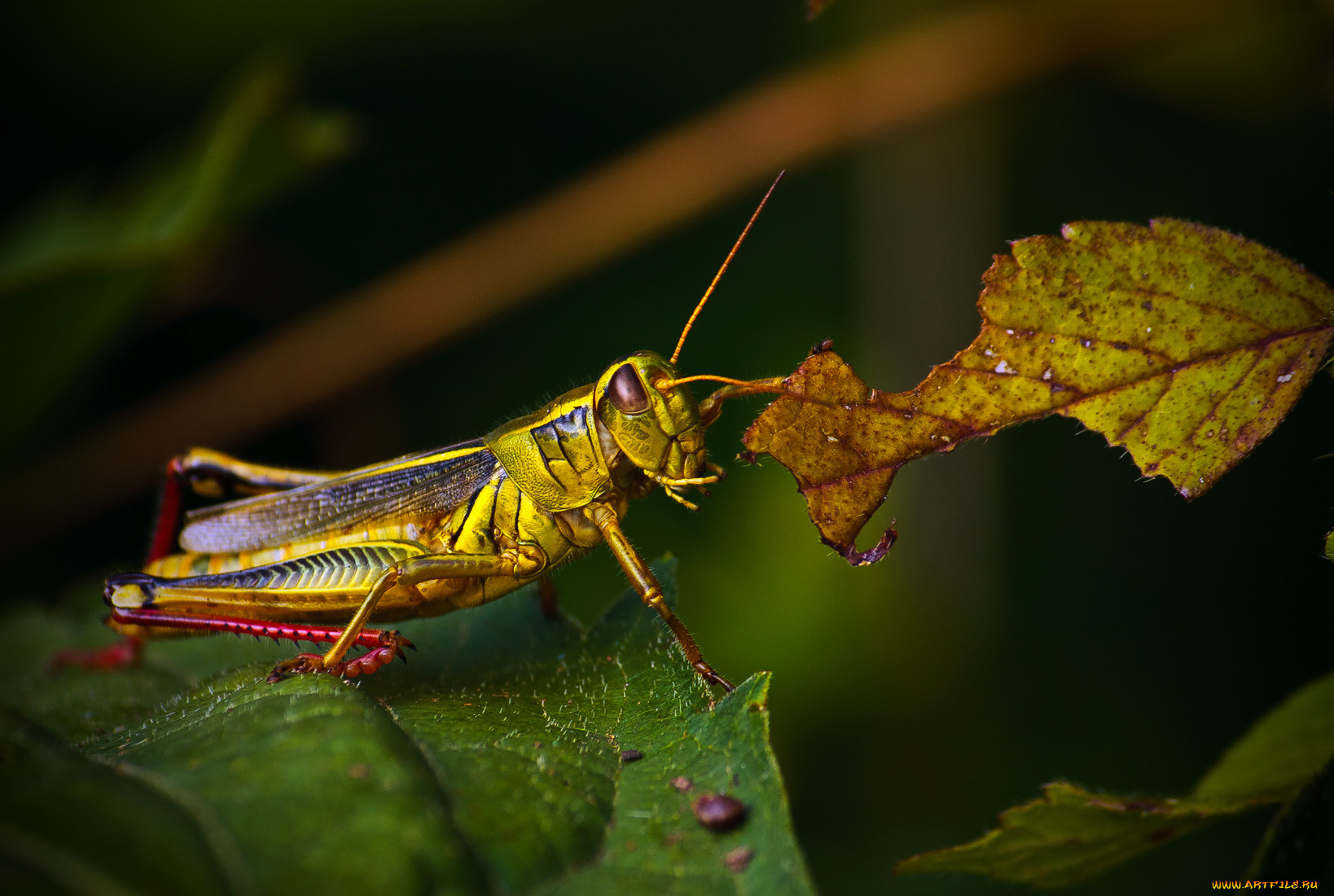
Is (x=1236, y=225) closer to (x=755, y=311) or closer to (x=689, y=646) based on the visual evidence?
(x=755, y=311)

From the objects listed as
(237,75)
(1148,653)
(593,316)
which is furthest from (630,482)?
(237,75)

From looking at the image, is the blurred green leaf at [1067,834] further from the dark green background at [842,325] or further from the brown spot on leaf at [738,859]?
the dark green background at [842,325]

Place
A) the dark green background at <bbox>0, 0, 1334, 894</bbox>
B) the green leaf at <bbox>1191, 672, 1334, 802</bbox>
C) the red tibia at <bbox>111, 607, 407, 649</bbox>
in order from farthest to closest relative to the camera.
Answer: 1. the dark green background at <bbox>0, 0, 1334, 894</bbox>
2. the red tibia at <bbox>111, 607, 407, 649</bbox>
3. the green leaf at <bbox>1191, 672, 1334, 802</bbox>

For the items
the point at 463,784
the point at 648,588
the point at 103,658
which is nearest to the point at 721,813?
the point at 463,784

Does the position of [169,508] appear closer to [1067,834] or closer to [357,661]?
[357,661]

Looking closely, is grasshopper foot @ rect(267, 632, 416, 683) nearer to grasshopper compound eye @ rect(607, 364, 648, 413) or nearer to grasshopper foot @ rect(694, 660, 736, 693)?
grasshopper foot @ rect(694, 660, 736, 693)

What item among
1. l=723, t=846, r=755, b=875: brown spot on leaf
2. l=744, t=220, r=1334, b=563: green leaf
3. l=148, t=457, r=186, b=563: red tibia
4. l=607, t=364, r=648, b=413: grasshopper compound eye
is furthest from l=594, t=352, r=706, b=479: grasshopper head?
l=148, t=457, r=186, b=563: red tibia
